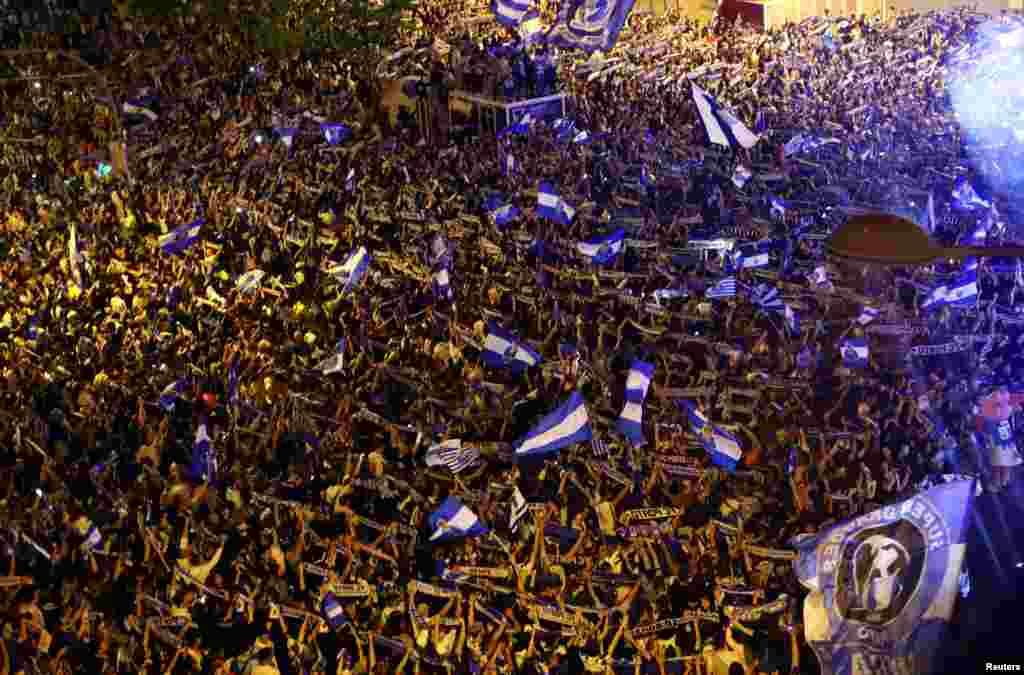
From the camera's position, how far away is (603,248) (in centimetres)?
1969

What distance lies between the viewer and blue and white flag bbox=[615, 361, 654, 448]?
13359 mm

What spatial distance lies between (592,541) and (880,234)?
6.67m

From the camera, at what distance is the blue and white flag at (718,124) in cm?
2133

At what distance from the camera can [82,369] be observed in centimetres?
1739

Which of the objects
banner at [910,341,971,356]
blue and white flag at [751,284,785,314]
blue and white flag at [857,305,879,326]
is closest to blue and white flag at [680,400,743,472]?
banner at [910,341,971,356]

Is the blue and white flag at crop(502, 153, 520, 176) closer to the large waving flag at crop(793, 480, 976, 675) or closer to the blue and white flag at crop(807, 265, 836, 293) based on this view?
the blue and white flag at crop(807, 265, 836, 293)

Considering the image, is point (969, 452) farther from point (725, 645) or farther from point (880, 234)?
point (880, 234)

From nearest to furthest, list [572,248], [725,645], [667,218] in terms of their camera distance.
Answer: [725,645] → [572,248] → [667,218]

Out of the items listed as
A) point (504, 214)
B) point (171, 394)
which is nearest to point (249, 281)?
point (171, 394)

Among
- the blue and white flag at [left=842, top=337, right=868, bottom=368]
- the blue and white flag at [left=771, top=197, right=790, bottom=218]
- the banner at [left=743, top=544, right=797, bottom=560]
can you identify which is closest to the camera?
the banner at [left=743, top=544, right=797, bottom=560]

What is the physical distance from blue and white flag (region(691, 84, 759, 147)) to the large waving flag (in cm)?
1388

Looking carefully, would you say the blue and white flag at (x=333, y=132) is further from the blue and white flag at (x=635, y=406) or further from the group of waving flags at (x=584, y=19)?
the blue and white flag at (x=635, y=406)

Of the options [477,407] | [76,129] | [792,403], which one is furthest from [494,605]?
[76,129]

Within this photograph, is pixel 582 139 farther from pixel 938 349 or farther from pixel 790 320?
pixel 938 349
